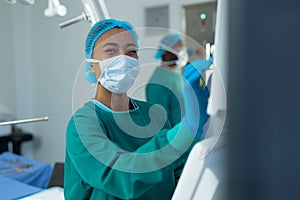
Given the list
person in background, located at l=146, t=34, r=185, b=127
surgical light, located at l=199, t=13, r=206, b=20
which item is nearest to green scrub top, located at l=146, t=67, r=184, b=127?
person in background, located at l=146, t=34, r=185, b=127

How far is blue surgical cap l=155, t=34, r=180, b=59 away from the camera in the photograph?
0.75m

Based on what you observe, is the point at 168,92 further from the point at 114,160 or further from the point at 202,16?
the point at 202,16

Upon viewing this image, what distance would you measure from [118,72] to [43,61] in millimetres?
971

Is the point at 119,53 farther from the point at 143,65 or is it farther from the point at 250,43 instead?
the point at 250,43

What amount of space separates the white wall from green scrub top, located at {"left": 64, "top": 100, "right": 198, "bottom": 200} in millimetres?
266

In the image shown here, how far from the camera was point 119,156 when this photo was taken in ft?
2.20

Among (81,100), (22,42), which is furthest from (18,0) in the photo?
(22,42)

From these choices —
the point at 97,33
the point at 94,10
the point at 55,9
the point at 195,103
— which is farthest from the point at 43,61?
the point at 195,103

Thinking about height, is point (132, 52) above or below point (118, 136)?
above

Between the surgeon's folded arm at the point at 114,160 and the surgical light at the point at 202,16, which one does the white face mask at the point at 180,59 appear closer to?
the surgeon's folded arm at the point at 114,160

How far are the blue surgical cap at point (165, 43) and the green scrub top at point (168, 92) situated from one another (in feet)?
0.11

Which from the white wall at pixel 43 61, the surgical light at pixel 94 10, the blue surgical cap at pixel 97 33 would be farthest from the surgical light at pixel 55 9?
the blue surgical cap at pixel 97 33

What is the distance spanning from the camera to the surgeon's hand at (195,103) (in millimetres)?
585

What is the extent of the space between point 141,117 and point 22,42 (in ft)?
4.75
